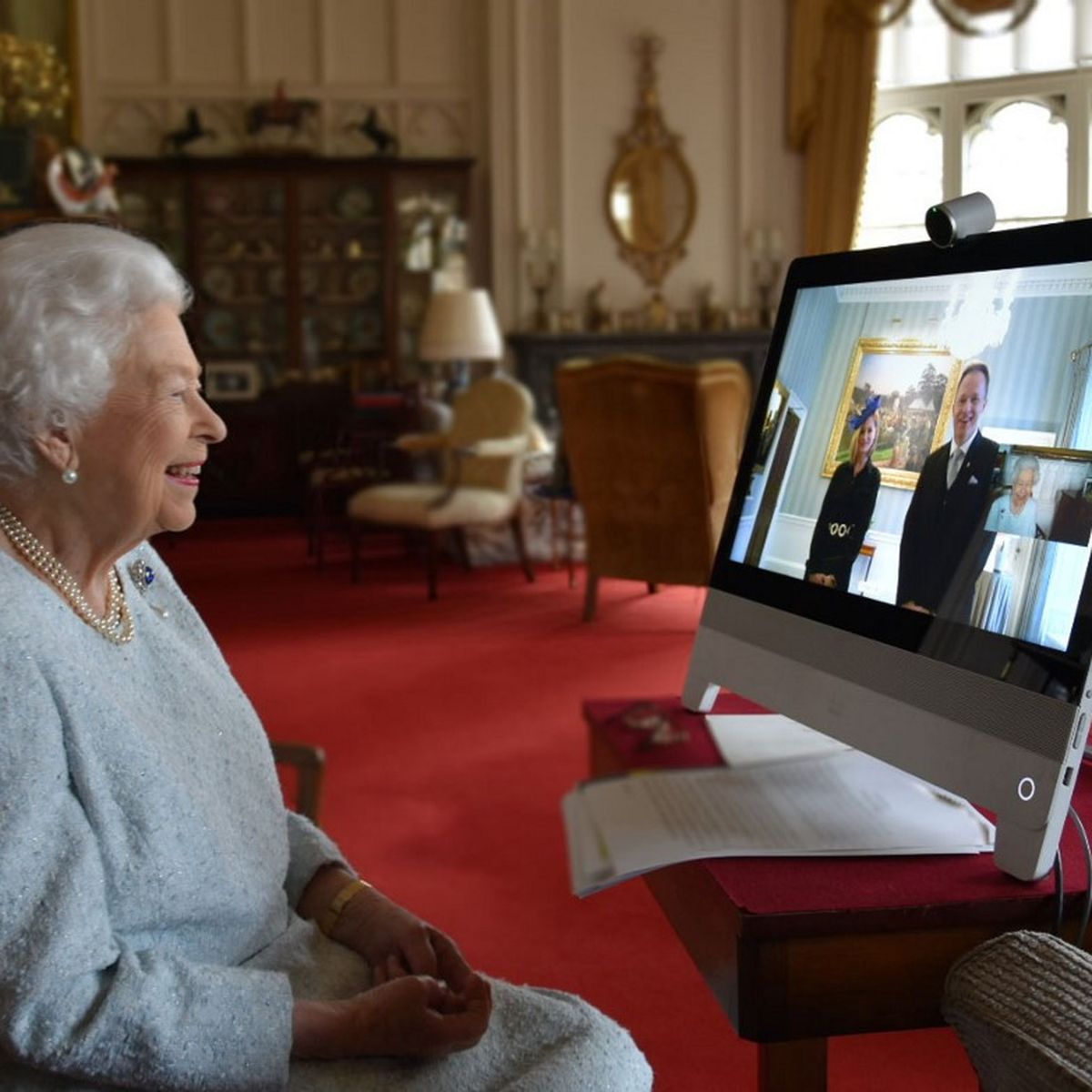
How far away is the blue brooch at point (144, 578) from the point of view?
1.30 meters

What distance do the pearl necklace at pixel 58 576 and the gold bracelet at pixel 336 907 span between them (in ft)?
1.10

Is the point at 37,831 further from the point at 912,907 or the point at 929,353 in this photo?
the point at 929,353

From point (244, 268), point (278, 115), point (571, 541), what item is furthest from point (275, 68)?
point (571, 541)

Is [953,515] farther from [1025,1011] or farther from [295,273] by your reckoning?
[295,273]

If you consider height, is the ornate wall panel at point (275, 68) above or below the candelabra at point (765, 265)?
above

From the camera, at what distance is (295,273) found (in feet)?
29.3

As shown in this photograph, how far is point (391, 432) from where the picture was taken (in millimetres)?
8297

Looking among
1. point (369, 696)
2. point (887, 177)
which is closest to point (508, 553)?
point (369, 696)

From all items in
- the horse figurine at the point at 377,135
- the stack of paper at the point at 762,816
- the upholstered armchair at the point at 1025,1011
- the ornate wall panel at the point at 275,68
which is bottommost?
the upholstered armchair at the point at 1025,1011

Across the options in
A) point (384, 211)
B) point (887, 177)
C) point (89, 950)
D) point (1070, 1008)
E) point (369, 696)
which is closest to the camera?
point (1070, 1008)

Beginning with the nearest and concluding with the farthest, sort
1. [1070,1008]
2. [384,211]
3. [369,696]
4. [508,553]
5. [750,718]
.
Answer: [1070,1008] → [750,718] → [369,696] → [508,553] → [384,211]

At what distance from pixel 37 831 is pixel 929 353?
80cm

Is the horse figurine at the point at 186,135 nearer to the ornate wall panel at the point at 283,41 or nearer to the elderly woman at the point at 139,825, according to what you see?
the ornate wall panel at the point at 283,41

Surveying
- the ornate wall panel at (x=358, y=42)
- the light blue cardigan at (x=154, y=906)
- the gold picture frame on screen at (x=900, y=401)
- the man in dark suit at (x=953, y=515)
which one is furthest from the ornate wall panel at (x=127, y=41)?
the man in dark suit at (x=953, y=515)
